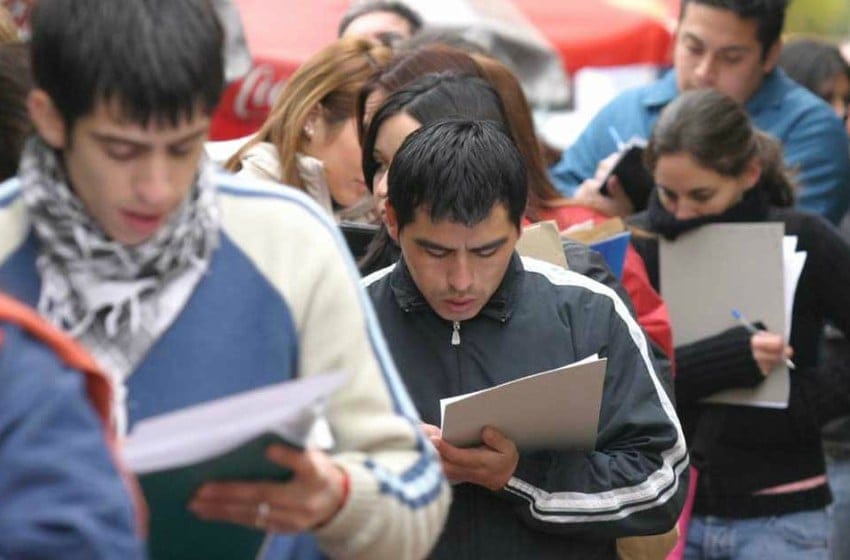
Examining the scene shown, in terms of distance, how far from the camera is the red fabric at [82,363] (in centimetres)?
219

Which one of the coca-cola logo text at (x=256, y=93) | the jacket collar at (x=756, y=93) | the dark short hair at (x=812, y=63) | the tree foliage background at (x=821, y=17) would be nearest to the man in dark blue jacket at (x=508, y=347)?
the jacket collar at (x=756, y=93)

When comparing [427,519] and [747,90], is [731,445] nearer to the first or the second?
[747,90]

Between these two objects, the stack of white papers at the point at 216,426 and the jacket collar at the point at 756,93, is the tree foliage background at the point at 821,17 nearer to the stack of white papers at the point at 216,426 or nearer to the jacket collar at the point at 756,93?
the jacket collar at the point at 756,93

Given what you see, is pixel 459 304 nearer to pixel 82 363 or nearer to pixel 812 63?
pixel 82 363

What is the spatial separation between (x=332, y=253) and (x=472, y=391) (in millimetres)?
1150

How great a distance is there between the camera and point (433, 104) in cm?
432

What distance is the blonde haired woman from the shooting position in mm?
4832

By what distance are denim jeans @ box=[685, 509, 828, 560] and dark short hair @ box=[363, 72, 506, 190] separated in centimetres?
148

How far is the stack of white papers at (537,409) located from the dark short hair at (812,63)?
4.48 m

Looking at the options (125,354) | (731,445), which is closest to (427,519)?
(125,354)

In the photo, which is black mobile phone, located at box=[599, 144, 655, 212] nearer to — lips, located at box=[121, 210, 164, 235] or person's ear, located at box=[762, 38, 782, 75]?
person's ear, located at box=[762, 38, 782, 75]

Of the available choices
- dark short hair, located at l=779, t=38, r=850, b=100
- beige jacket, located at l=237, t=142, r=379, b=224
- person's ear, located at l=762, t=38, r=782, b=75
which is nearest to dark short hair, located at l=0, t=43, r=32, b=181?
beige jacket, located at l=237, t=142, r=379, b=224

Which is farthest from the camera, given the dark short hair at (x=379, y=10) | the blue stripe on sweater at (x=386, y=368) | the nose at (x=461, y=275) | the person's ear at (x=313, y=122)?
the dark short hair at (x=379, y=10)

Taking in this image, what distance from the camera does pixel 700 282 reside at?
5.35 meters
